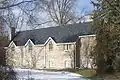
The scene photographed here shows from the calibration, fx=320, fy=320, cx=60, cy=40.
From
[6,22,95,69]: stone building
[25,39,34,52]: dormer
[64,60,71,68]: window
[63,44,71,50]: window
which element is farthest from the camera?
[25,39,34,52]: dormer

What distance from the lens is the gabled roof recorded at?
53.0 m

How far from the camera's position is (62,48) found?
175 ft

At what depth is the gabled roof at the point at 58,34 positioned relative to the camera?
53.0 m

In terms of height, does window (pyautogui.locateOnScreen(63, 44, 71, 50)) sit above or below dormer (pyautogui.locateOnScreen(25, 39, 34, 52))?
below

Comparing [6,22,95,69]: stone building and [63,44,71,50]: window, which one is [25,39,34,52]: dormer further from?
[63,44,71,50]: window

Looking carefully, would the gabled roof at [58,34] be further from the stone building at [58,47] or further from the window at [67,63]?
the window at [67,63]

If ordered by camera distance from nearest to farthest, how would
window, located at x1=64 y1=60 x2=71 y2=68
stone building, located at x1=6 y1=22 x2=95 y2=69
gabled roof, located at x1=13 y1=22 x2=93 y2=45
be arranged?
1. stone building, located at x1=6 y1=22 x2=95 y2=69
2. window, located at x1=64 y1=60 x2=71 y2=68
3. gabled roof, located at x1=13 y1=22 x2=93 y2=45

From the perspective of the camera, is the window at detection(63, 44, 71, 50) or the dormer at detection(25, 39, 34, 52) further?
the dormer at detection(25, 39, 34, 52)

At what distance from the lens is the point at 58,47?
54.1 metres

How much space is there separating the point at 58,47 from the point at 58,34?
3.90 meters

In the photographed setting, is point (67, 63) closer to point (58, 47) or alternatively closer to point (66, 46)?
point (66, 46)

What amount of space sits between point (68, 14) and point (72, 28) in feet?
79.1

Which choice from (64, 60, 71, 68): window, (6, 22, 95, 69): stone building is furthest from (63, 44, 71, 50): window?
(64, 60, 71, 68): window

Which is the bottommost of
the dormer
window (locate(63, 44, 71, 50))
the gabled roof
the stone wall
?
the stone wall
